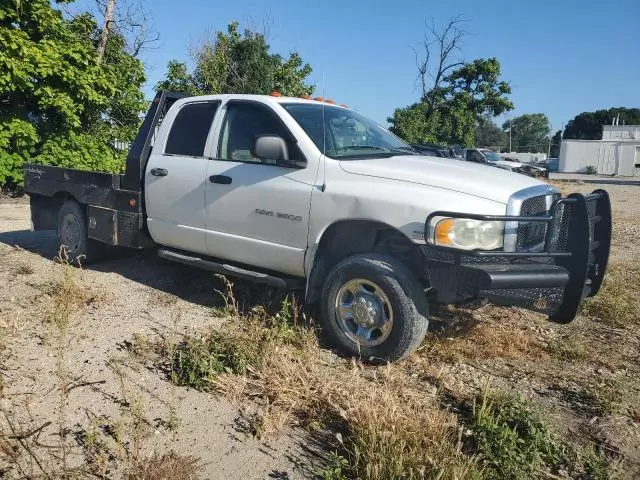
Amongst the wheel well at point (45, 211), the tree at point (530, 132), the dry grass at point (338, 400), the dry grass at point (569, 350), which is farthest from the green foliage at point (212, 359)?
the tree at point (530, 132)

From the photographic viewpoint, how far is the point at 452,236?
365 centimetres

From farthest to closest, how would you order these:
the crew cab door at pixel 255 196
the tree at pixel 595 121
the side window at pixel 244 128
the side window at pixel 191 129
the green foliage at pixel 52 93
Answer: the tree at pixel 595 121 < the green foliage at pixel 52 93 < the side window at pixel 191 129 < the side window at pixel 244 128 < the crew cab door at pixel 255 196

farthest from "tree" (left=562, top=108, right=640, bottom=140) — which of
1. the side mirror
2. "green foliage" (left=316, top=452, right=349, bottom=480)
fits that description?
"green foliage" (left=316, top=452, right=349, bottom=480)

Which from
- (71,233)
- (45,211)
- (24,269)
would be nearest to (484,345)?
(71,233)

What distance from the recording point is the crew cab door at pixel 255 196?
4414 mm

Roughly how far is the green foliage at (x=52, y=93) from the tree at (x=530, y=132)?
9422 centimetres

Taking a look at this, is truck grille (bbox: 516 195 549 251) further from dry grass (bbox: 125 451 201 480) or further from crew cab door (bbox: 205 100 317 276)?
dry grass (bbox: 125 451 201 480)

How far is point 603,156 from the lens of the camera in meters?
51.6

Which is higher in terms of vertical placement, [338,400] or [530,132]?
[530,132]

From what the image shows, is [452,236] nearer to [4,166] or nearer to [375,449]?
→ [375,449]

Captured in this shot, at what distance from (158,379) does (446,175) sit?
2.42 m

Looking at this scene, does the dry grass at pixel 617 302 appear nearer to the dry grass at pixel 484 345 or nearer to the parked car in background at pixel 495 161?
the dry grass at pixel 484 345

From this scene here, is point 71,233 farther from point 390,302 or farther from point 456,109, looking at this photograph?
point 456,109

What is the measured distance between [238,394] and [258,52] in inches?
642
